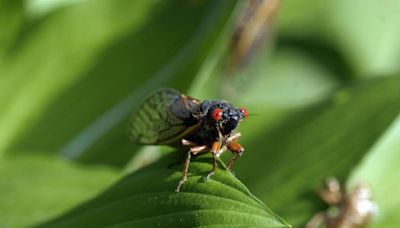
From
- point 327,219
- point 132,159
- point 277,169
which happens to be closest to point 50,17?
point 132,159

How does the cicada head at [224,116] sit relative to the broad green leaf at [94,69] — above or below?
above

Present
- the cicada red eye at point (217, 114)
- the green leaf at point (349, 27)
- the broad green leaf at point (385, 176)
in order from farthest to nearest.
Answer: the green leaf at point (349, 27) < the broad green leaf at point (385, 176) < the cicada red eye at point (217, 114)

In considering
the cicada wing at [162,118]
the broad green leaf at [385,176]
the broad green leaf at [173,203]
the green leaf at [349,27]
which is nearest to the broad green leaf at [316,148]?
the broad green leaf at [385,176]

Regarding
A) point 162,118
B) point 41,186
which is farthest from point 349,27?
point 162,118

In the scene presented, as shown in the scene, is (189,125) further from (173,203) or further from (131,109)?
(131,109)

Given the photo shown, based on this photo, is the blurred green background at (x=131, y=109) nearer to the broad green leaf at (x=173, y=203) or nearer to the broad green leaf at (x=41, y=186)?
the broad green leaf at (x=41, y=186)

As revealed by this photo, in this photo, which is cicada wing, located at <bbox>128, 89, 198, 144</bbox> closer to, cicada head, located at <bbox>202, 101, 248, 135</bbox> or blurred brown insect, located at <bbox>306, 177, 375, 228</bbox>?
cicada head, located at <bbox>202, 101, 248, 135</bbox>

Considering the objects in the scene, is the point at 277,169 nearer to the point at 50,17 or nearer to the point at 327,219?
the point at 327,219

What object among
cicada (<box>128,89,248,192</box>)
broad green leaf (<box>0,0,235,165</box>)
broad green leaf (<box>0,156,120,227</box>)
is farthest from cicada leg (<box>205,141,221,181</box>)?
broad green leaf (<box>0,0,235,165</box>)

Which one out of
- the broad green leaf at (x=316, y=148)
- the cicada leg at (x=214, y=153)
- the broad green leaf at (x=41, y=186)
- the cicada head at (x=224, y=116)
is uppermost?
the cicada head at (x=224, y=116)
